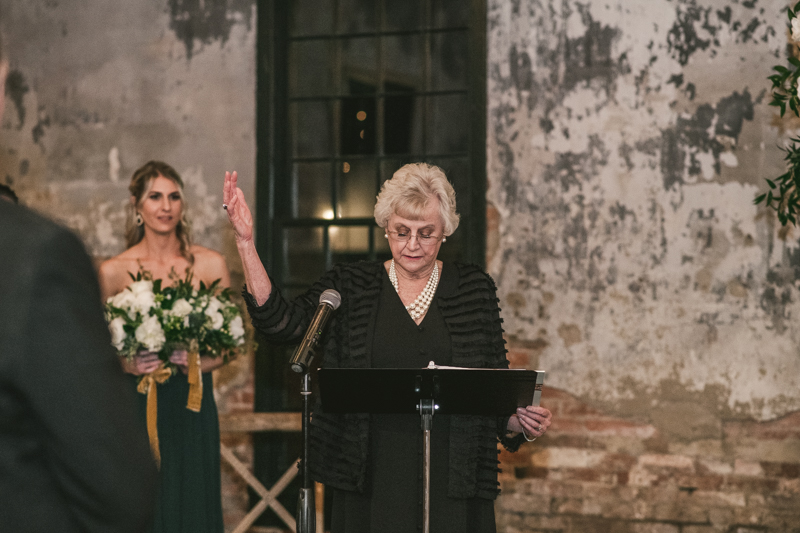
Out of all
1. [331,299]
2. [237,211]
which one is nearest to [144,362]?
[237,211]

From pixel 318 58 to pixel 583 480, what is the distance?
10.9ft

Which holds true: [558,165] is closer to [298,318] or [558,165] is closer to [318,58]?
[318,58]

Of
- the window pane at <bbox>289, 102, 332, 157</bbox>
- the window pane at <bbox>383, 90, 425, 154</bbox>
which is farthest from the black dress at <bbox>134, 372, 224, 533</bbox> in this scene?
the window pane at <bbox>383, 90, 425, 154</bbox>

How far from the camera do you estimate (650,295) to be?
4.52 meters

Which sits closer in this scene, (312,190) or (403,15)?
(403,15)

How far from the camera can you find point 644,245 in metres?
4.54

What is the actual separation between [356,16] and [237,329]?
8.41 feet

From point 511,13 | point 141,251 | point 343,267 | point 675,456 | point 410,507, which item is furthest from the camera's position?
point 511,13

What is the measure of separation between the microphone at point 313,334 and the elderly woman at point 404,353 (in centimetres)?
28

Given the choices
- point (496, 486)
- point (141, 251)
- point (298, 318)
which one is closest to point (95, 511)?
point (298, 318)

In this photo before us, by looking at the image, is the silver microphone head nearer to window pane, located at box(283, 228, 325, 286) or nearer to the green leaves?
the green leaves

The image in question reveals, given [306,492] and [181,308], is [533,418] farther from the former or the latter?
[181,308]

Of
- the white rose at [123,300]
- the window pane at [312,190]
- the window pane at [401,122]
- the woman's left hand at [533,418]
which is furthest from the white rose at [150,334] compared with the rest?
the window pane at [401,122]

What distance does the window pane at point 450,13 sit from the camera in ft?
16.3
